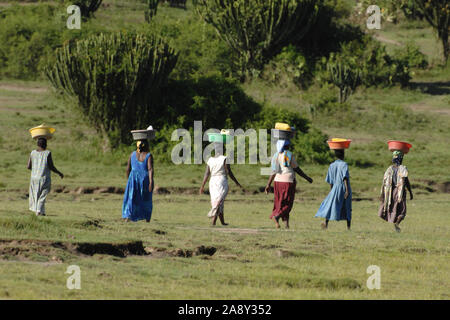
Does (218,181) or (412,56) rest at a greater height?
(412,56)

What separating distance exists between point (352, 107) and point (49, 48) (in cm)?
1420

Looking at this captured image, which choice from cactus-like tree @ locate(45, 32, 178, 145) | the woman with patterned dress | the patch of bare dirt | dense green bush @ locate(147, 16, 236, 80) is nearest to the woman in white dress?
the woman with patterned dress

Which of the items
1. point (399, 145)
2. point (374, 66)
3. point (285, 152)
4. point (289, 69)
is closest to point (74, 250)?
point (285, 152)

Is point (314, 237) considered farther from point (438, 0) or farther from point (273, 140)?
point (438, 0)

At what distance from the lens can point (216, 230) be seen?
1430cm

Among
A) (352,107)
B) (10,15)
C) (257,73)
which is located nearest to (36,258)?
(352,107)

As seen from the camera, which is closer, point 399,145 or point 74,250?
point 74,250

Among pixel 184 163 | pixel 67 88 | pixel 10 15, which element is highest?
pixel 10 15

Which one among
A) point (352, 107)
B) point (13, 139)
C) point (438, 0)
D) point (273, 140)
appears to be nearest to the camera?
point (273, 140)

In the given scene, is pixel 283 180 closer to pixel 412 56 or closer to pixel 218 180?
pixel 218 180

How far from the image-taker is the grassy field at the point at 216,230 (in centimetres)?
1012

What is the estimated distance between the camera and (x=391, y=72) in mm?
41562

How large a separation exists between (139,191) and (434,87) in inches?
1174

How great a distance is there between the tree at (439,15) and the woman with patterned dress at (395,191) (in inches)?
1275
